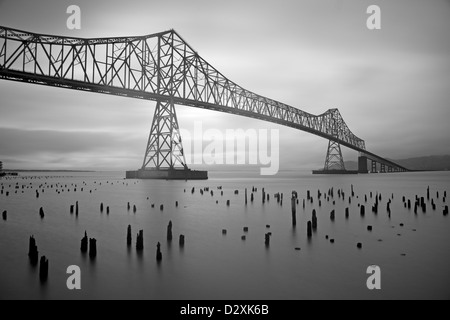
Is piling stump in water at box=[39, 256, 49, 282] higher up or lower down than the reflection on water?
higher up

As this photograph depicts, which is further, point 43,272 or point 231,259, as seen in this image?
point 231,259

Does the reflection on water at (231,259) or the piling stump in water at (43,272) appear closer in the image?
the reflection on water at (231,259)

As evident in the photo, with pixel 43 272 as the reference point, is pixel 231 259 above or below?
below

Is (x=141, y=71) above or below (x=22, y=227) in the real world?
above

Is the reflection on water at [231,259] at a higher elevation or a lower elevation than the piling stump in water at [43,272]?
lower

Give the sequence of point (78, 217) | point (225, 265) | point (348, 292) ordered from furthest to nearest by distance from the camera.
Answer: point (78, 217)
point (225, 265)
point (348, 292)

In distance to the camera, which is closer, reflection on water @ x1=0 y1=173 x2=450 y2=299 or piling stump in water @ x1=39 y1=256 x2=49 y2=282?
reflection on water @ x1=0 y1=173 x2=450 y2=299
